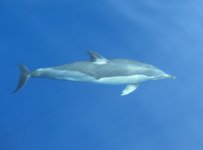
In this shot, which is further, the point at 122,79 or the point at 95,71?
the point at 122,79

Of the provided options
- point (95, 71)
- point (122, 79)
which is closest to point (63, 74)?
point (95, 71)

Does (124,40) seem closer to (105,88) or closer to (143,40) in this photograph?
(143,40)

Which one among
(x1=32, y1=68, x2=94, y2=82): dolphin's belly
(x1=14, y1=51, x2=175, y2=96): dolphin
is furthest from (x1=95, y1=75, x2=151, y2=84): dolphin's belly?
(x1=32, y1=68, x2=94, y2=82): dolphin's belly

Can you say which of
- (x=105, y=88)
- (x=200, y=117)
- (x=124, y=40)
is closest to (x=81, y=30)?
(x=124, y=40)

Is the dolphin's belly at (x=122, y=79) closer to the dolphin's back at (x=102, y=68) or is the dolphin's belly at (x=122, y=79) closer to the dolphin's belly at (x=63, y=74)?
the dolphin's back at (x=102, y=68)

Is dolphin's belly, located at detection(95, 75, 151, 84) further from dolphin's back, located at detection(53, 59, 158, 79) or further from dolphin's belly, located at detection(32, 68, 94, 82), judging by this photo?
dolphin's belly, located at detection(32, 68, 94, 82)

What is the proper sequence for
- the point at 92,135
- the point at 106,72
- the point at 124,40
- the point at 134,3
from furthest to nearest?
the point at 134,3, the point at 124,40, the point at 92,135, the point at 106,72

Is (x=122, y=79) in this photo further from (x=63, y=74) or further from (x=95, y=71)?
(x=63, y=74)

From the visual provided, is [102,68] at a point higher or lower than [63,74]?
higher

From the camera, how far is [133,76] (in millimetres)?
7949

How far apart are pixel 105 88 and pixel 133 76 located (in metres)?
1.42

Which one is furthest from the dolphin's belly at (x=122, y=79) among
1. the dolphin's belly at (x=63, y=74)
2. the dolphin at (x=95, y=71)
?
the dolphin's belly at (x=63, y=74)

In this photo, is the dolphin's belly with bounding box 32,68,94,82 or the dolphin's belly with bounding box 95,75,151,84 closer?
the dolphin's belly with bounding box 32,68,94,82

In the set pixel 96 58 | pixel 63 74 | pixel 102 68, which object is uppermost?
pixel 96 58
